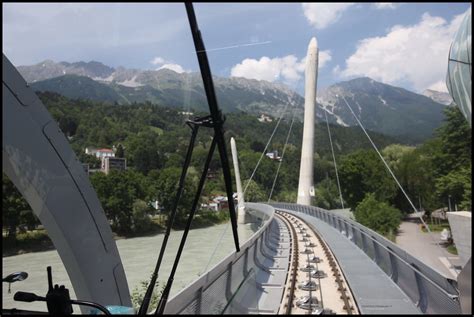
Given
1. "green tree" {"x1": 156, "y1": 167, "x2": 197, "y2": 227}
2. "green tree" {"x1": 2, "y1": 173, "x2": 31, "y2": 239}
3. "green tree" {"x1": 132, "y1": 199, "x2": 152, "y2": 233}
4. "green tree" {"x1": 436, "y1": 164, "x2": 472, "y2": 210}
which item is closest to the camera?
"green tree" {"x1": 156, "y1": 167, "x2": 197, "y2": 227}

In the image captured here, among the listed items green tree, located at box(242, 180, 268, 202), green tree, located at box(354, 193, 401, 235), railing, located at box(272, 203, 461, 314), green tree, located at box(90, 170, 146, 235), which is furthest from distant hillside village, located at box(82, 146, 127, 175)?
railing, located at box(272, 203, 461, 314)

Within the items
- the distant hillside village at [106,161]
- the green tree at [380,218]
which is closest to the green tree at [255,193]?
the distant hillside village at [106,161]

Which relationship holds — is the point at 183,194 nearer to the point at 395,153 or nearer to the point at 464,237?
the point at 464,237

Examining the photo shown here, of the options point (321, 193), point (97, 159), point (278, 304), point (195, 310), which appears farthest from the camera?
point (321, 193)

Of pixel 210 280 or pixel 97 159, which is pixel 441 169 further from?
pixel 97 159

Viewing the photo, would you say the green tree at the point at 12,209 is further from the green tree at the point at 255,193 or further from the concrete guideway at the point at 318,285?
the green tree at the point at 255,193

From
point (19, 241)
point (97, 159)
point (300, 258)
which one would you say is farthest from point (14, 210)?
point (300, 258)

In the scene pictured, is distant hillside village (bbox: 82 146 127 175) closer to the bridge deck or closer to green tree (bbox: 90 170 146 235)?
green tree (bbox: 90 170 146 235)
